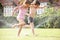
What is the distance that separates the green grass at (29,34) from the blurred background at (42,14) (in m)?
0.05

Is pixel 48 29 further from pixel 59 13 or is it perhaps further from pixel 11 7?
pixel 11 7

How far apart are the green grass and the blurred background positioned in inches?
1.8

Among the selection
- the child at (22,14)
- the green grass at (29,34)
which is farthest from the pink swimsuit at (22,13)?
the green grass at (29,34)

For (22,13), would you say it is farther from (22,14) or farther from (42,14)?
(42,14)

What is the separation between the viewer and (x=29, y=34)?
58.3 inches

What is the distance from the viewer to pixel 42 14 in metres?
1.48

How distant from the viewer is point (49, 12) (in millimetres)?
1473

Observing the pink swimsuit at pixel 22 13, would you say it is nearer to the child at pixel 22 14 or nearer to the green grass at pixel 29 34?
the child at pixel 22 14

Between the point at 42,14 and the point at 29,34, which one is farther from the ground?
the point at 42,14

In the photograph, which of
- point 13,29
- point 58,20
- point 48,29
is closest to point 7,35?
point 13,29

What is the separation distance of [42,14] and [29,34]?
214mm

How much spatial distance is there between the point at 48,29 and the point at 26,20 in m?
0.21

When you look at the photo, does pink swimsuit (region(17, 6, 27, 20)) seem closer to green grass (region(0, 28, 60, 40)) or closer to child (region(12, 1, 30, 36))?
child (region(12, 1, 30, 36))

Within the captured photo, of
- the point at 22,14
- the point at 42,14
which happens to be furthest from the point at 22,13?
the point at 42,14
